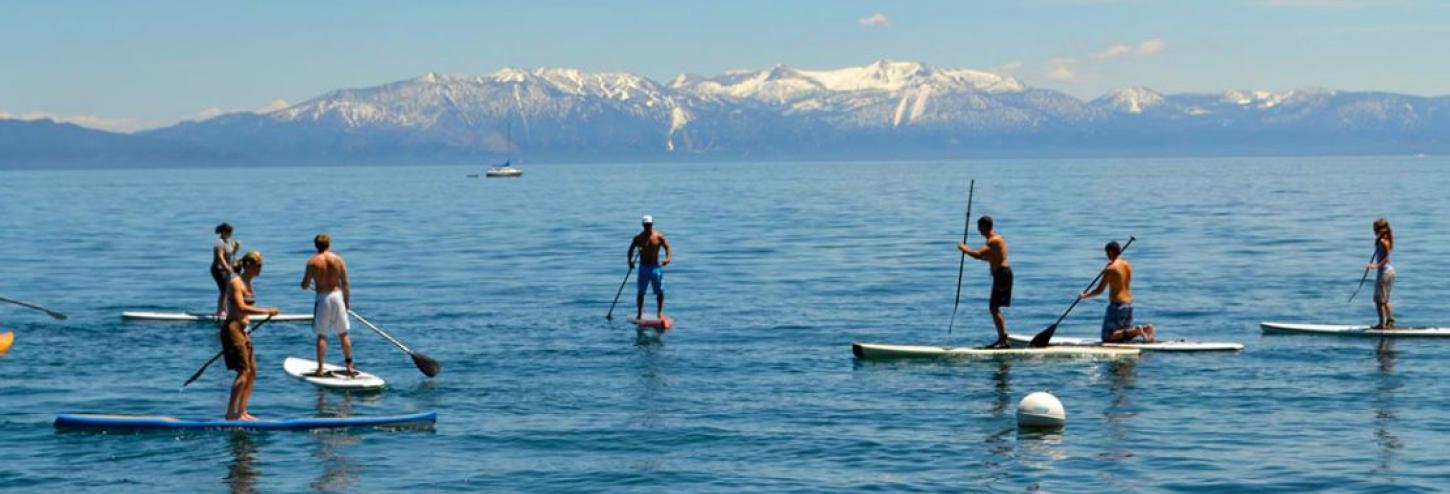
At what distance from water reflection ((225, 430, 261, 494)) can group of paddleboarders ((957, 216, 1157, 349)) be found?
10444 mm

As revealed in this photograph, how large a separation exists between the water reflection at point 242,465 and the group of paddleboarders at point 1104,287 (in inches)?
411

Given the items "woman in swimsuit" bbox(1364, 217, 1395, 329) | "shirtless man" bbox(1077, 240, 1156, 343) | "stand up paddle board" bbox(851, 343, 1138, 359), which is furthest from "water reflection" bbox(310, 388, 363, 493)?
"woman in swimsuit" bbox(1364, 217, 1395, 329)

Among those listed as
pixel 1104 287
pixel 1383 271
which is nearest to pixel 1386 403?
pixel 1104 287

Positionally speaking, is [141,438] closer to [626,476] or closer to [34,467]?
[34,467]

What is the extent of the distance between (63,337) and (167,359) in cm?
412

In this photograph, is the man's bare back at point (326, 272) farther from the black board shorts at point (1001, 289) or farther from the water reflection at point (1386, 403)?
the water reflection at point (1386, 403)

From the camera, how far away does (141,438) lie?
20734mm

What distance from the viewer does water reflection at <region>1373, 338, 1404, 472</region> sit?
65.0 ft

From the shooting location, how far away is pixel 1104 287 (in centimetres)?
2659

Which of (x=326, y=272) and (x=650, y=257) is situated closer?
(x=326, y=272)

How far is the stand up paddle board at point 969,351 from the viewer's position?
88.7ft

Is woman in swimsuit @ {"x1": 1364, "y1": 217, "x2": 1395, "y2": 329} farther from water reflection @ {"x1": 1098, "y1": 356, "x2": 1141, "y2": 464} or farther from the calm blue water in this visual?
water reflection @ {"x1": 1098, "y1": 356, "x2": 1141, "y2": 464}

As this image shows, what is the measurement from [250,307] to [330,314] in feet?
12.2

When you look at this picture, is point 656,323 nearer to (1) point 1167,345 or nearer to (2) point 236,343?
(1) point 1167,345
